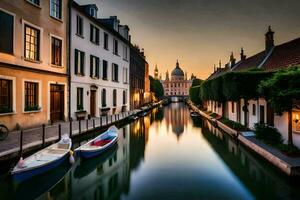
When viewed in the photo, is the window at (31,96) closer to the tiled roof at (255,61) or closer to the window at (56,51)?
the window at (56,51)

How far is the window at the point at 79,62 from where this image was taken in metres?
23.7

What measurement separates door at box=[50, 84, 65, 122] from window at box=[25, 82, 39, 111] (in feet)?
6.83

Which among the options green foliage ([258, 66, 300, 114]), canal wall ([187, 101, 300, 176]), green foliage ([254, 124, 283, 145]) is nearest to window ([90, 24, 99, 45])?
canal wall ([187, 101, 300, 176])

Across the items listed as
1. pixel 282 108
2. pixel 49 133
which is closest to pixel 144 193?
pixel 282 108

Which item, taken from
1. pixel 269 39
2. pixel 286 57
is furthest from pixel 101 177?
pixel 269 39

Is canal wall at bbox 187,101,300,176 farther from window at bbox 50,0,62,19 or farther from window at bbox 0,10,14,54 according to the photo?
window at bbox 50,0,62,19

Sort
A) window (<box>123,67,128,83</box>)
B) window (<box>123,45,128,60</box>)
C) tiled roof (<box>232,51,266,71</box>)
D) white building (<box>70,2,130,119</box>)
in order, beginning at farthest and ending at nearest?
window (<box>123,67,128,83</box>) < window (<box>123,45,128,60</box>) < tiled roof (<box>232,51,266,71</box>) < white building (<box>70,2,130,119</box>)

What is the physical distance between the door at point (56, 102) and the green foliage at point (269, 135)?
1679 centimetres

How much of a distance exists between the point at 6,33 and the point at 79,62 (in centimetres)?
967

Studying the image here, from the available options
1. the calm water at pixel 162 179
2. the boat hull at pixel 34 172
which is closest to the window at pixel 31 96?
the calm water at pixel 162 179

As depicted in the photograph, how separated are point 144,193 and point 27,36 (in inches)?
576

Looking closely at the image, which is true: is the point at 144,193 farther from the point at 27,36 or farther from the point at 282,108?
the point at 27,36

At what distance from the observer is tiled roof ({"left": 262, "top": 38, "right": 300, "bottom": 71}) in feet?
62.8

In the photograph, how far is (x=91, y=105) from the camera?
27516 millimetres
